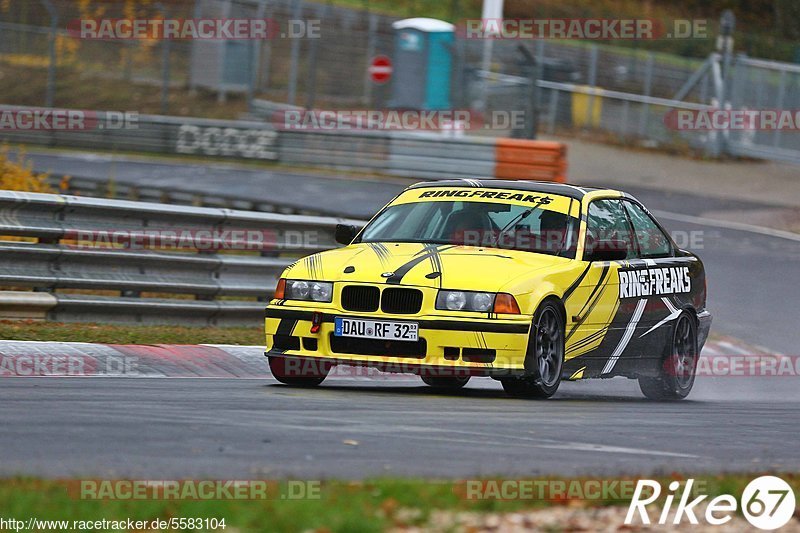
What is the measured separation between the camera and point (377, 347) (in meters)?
9.14

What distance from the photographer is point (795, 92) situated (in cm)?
2970

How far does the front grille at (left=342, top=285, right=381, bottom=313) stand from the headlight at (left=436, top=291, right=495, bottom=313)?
0.42 metres

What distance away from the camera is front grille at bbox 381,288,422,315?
358 inches

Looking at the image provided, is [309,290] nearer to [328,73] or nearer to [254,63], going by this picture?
[254,63]

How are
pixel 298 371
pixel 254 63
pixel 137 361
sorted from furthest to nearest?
pixel 254 63, pixel 137 361, pixel 298 371

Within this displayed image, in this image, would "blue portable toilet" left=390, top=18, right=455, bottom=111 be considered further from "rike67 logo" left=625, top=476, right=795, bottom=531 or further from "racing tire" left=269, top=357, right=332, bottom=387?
"rike67 logo" left=625, top=476, right=795, bottom=531

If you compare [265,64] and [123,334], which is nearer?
[123,334]

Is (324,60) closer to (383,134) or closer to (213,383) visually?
(383,134)

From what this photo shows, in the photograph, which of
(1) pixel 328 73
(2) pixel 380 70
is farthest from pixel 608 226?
(1) pixel 328 73

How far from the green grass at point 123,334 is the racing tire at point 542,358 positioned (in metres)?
3.24

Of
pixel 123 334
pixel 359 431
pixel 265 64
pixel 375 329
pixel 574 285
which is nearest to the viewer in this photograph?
pixel 359 431

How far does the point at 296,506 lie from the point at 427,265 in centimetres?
426

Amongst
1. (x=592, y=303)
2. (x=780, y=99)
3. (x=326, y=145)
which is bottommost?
(x=326, y=145)

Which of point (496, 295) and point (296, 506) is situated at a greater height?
point (496, 295)
